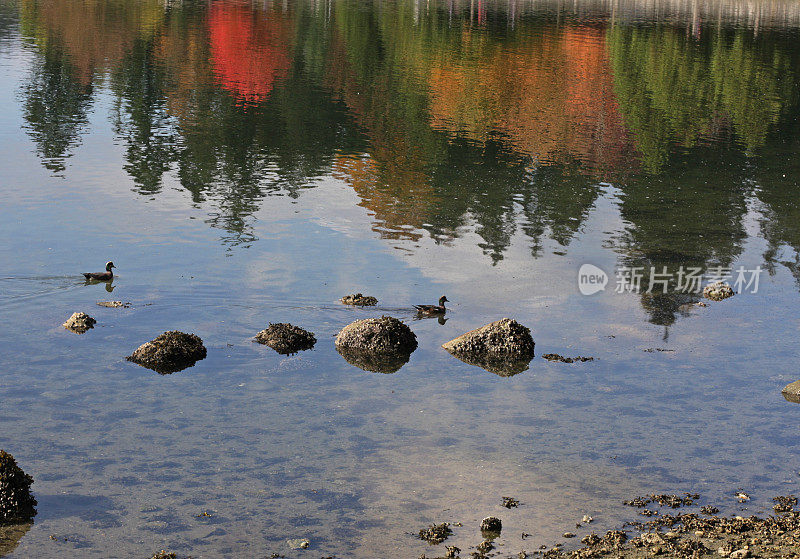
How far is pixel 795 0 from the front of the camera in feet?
424

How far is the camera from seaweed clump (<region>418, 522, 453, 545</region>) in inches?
511

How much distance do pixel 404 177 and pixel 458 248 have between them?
9.13m

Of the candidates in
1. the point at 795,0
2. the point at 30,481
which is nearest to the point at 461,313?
the point at 30,481

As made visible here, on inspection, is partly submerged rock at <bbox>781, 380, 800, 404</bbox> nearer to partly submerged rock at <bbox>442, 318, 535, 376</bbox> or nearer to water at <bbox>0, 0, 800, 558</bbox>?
water at <bbox>0, 0, 800, 558</bbox>

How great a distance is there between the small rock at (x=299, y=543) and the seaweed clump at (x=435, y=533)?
5.17ft

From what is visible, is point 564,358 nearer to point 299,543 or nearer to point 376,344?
point 376,344

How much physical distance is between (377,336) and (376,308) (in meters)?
2.29

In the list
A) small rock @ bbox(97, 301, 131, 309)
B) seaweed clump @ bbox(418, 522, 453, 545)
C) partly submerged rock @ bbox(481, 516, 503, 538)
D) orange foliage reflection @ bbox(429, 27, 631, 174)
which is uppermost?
orange foliage reflection @ bbox(429, 27, 631, 174)

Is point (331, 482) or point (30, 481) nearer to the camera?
point (30, 481)

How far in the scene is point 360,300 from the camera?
72.1 ft

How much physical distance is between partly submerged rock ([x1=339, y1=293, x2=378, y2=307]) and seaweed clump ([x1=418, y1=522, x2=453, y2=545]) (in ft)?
30.2

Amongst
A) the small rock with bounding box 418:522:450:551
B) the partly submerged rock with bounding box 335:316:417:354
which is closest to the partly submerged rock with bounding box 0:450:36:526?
the small rock with bounding box 418:522:450:551

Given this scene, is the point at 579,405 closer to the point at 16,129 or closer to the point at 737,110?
the point at 16,129

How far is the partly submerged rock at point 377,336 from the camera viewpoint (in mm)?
19641
